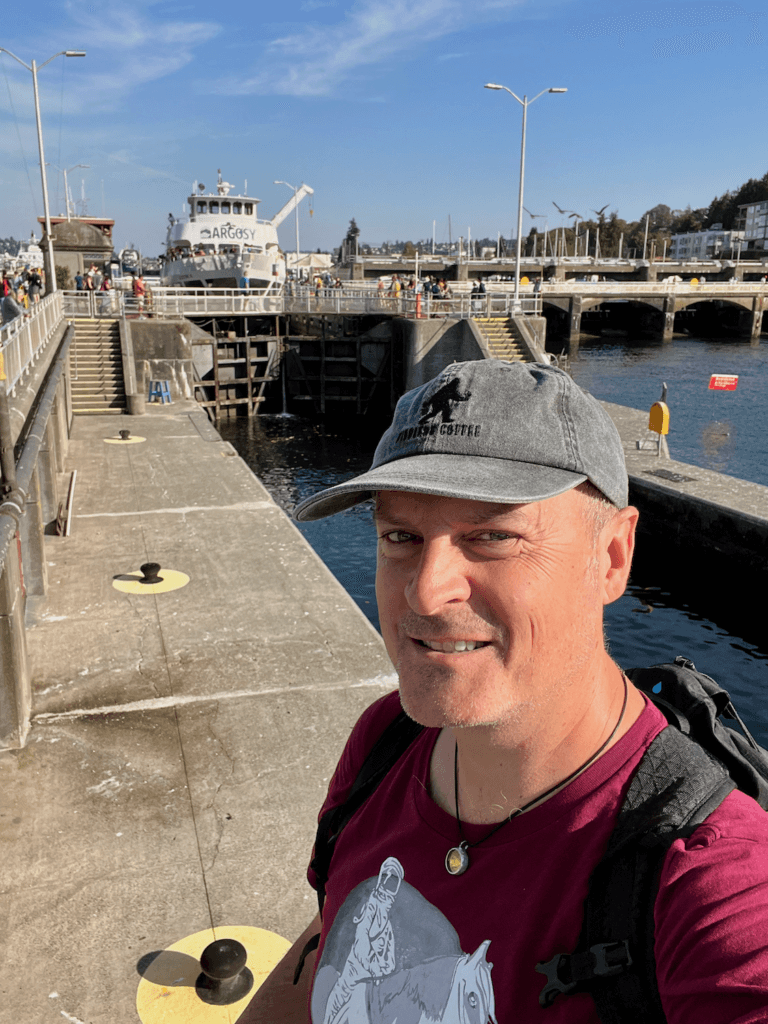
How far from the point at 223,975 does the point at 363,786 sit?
2.61 m

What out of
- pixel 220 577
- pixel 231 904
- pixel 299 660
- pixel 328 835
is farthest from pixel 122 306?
pixel 328 835

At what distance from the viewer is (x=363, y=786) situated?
1725 mm

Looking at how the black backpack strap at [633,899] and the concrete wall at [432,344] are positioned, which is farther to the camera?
the concrete wall at [432,344]

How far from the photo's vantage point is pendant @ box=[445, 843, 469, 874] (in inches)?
54.1

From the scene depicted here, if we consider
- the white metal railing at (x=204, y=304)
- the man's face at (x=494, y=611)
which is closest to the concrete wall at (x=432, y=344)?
the white metal railing at (x=204, y=304)

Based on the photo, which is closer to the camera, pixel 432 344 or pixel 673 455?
pixel 673 455

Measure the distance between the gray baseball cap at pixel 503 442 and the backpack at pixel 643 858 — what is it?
45cm

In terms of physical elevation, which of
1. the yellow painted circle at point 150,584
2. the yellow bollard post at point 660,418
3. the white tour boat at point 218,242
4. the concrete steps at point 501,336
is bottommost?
the yellow painted circle at point 150,584

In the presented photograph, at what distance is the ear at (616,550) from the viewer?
4.70 ft

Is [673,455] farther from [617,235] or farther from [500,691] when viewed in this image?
[617,235]

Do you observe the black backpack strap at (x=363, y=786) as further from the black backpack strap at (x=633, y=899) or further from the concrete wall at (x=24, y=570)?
the concrete wall at (x=24, y=570)

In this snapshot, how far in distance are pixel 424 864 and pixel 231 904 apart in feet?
11.0

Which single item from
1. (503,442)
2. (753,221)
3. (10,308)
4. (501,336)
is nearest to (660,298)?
(501,336)

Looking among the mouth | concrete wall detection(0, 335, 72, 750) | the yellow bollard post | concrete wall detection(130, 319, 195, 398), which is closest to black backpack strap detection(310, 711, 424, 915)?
the mouth
